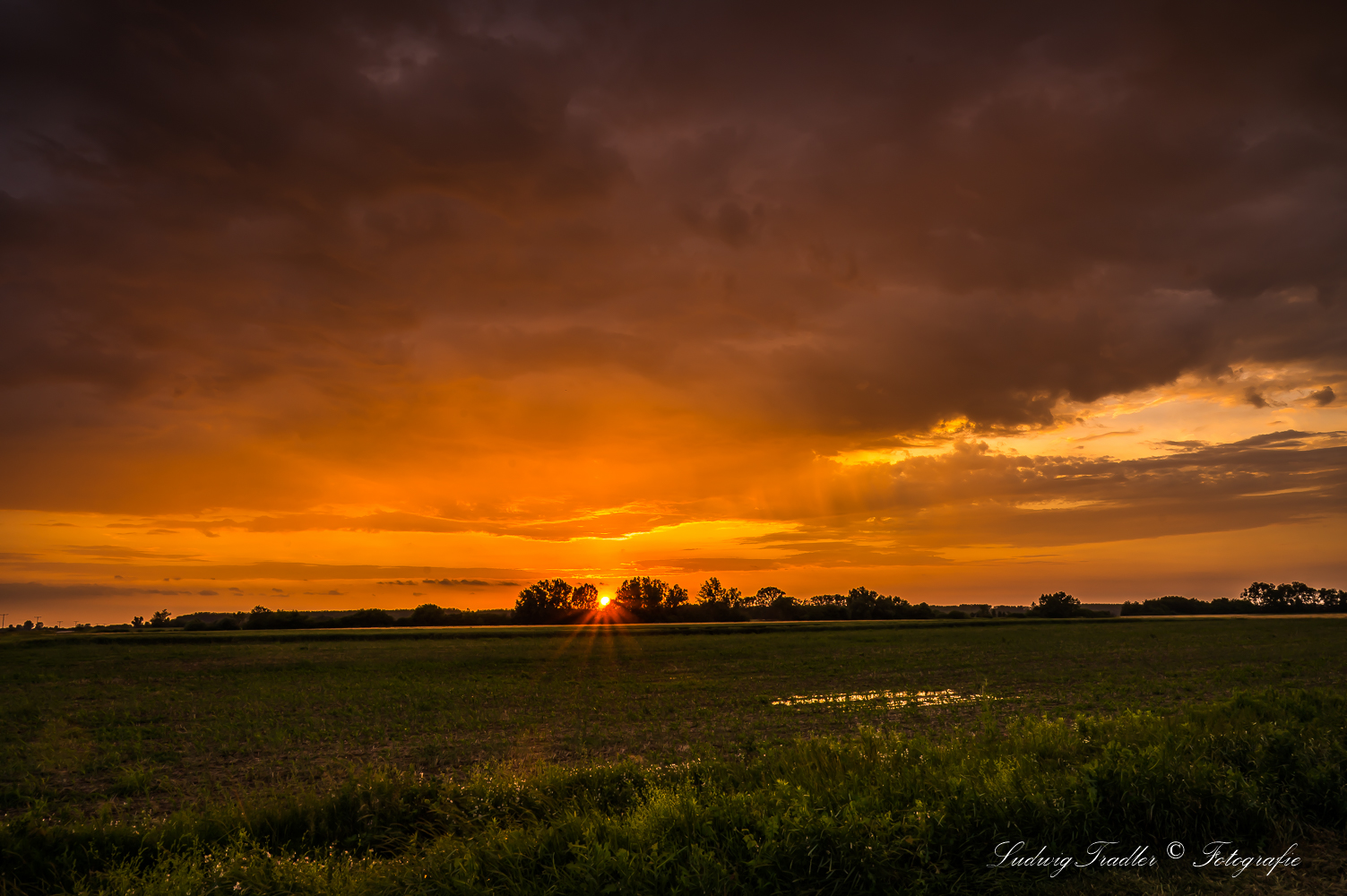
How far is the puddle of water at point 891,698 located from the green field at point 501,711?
26.2 inches

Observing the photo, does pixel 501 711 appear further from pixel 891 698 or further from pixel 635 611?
pixel 635 611

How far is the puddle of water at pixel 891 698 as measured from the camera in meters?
26.4

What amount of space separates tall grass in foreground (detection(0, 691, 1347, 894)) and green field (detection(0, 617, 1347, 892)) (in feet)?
0.56

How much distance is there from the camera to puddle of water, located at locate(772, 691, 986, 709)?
2639 centimetres

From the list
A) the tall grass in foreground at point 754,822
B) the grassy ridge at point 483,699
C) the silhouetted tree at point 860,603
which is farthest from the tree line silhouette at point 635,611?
the tall grass in foreground at point 754,822

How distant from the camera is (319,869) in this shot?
7332 mm

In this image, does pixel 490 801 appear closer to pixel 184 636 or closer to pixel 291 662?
pixel 291 662

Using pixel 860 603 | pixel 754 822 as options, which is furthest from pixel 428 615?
pixel 754 822

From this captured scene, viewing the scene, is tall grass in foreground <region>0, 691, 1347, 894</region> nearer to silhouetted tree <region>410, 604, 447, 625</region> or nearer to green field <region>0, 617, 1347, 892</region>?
green field <region>0, 617, 1347, 892</region>

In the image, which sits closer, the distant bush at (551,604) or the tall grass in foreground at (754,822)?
the tall grass in foreground at (754,822)

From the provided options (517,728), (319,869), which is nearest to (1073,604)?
(517,728)

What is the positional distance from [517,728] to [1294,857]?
20303 mm

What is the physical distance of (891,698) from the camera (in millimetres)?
27859

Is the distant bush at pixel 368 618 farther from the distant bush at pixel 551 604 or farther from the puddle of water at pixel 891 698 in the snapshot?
the puddle of water at pixel 891 698
